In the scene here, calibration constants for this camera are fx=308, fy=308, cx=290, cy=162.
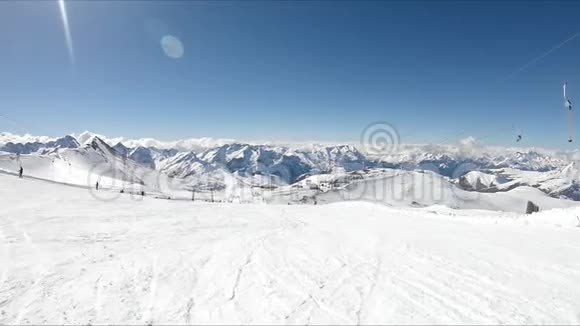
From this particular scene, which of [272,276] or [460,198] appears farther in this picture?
[460,198]

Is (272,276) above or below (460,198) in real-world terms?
above

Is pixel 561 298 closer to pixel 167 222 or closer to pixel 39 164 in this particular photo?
pixel 167 222

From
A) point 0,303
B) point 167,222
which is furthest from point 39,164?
point 0,303

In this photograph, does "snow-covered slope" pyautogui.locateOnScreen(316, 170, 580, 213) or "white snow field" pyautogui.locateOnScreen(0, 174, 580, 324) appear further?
"snow-covered slope" pyautogui.locateOnScreen(316, 170, 580, 213)

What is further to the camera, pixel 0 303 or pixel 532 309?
pixel 532 309

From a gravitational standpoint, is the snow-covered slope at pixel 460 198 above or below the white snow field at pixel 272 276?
below

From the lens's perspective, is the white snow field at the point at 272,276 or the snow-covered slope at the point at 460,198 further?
the snow-covered slope at the point at 460,198

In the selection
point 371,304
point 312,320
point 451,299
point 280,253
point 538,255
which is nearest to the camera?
point 312,320

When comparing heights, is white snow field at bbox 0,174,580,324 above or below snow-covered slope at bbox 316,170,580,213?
above
